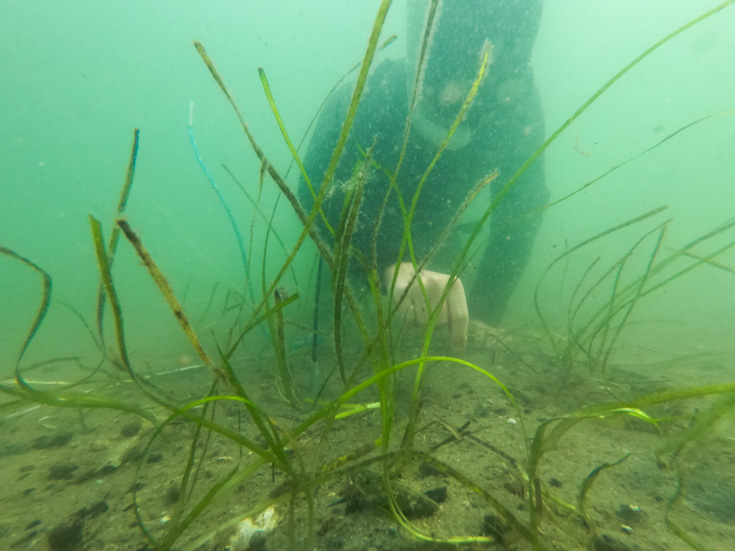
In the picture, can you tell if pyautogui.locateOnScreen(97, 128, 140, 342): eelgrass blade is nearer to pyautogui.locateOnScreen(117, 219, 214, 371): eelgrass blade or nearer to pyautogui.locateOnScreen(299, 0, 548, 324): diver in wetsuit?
pyautogui.locateOnScreen(117, 219, 214, 371): eelgrass blade

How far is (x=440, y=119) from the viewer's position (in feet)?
10.7

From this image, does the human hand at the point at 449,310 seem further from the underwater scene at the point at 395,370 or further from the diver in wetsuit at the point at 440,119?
the diver in wetsuit at the point at 440,119

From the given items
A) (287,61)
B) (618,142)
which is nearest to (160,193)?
(287,61)

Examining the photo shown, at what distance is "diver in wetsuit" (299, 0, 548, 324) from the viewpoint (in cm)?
333

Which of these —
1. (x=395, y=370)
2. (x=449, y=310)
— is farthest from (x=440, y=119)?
(x=395, y=370)

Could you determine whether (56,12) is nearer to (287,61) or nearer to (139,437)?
(287,61)

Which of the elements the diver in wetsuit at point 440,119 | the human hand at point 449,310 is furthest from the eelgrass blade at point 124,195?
the diver in wetsuit at point 440,119

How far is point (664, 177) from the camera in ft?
159

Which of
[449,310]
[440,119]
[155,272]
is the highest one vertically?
[440,119]

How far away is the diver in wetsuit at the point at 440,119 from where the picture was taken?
10.9 feet

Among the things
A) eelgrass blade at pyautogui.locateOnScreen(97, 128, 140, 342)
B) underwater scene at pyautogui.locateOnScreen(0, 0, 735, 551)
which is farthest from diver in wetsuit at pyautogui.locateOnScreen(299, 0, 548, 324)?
eelgrass blade at pyautogui.locateOnScreen(97, 128, 140, 342)

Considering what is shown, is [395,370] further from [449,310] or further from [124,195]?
[449,310]

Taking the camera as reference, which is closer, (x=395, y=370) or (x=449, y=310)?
(x=395, y=370)

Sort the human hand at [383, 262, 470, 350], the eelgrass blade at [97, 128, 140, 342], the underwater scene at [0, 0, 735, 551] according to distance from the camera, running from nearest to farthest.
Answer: the eelgrass blade at [97, 128, 140, 342] < the underwater scene at [0, 0, 735, 551] < the human hand at [383, 262, 470, 350]
